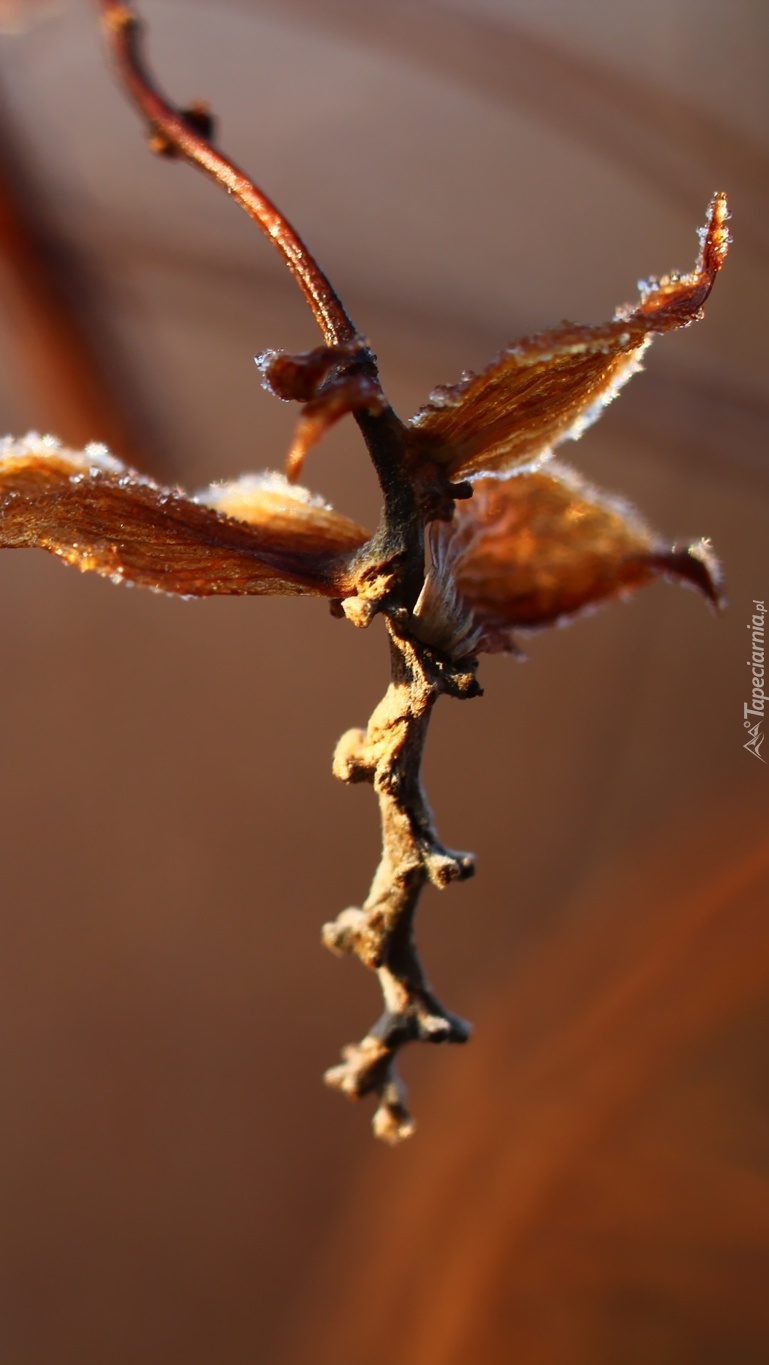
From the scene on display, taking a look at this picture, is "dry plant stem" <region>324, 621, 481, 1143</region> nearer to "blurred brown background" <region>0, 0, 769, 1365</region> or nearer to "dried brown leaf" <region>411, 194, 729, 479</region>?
"dried brown leaf" <region>411, 194, 729, 479</region>

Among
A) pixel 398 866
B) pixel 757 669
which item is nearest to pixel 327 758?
pixel 757 669

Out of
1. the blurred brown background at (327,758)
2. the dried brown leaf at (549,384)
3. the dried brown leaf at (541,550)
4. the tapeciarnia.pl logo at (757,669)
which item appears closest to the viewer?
the dried brown leaf at (549,384)

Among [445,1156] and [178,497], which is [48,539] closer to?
[178,497]

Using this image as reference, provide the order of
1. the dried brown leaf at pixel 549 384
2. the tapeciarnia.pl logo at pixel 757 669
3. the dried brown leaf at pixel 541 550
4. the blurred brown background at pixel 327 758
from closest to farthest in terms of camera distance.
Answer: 1. the dried brown leaf at pixel 549 384
2. the dried brown leaf at pixel 541 550
3. the tapeciarnia.pl logo at pixel 757 669
4. the blurred brown background at pixel 327 758

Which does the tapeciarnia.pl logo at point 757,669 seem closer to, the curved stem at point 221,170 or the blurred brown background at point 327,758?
the blurred brown background at point 327,758

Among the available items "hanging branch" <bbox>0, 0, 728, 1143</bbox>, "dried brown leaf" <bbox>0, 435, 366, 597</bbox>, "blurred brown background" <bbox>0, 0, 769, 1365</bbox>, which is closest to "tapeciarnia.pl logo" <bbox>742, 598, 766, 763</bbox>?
"blurred brown background" <bbox>0, 0, 769, 1365</bbox>

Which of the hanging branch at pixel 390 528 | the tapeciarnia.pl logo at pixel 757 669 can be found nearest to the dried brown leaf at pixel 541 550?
the hanging branch at pixel 390 528

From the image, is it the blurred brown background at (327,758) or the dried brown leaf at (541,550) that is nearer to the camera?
the dried brown leaf at (541,550)
